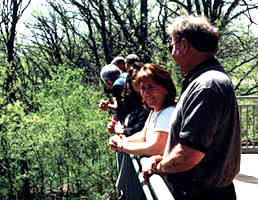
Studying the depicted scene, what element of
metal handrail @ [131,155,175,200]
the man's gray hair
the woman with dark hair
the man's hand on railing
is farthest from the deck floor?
metal handrail @ [131,155,175,200]

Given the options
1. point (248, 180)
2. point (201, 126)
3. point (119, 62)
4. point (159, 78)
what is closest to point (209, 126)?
point (201, 126)

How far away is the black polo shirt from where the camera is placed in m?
1.73

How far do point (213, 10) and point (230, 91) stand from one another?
13352 mm

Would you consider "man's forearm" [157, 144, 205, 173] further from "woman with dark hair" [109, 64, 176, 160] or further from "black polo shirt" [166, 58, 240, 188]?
"woman with dark hair" [109, 64, 176, 160]

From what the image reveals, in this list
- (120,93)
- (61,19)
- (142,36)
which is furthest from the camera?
(61,19)

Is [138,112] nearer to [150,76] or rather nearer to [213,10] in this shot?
[150,76]

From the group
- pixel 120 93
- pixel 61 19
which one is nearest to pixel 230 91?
pixel 120 93

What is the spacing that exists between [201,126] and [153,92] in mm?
785

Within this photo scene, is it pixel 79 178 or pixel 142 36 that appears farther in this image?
pixel 142 36

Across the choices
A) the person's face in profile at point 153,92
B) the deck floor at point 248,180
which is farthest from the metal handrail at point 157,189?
the deck floor at point 248,180

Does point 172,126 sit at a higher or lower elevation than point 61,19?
lower

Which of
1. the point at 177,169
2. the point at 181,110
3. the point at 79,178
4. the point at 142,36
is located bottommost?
the point at 79,178

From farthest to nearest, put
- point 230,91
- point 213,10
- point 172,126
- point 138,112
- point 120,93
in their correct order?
point 213,10
point 120,93
point 138,112
point 172,126
point 230,91

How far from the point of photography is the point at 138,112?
3477mm
